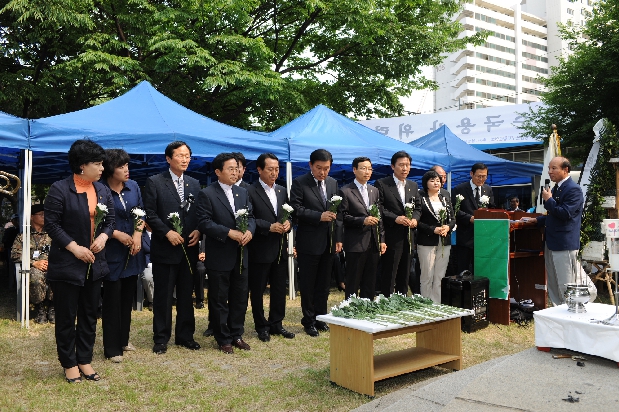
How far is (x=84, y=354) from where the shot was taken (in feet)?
12.9

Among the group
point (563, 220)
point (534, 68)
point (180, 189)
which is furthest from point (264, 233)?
point (534, 68)

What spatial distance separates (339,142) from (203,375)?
5.03m

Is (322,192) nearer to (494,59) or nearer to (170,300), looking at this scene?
(170,300)

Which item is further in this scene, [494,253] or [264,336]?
[494,253]

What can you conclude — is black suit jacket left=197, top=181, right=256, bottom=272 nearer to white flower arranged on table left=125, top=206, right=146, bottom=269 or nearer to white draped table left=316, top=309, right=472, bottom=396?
white flower arranged on table left=125, top=206, right=146, bottom=269

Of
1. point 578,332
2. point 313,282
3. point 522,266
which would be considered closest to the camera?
point 578,332

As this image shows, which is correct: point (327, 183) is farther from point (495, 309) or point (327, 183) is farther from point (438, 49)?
point (438, 49)

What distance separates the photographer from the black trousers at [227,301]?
4.70m

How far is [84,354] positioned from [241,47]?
10259mm

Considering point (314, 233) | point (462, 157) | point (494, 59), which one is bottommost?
point (314, 233)

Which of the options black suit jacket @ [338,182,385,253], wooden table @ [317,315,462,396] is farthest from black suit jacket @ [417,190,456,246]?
wooden table @ [317,315,462,396]

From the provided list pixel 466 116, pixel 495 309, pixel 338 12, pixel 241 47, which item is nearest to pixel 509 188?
pixel 466 116

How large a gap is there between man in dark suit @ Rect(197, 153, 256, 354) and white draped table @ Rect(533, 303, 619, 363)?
247cm

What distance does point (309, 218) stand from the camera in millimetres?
5117
